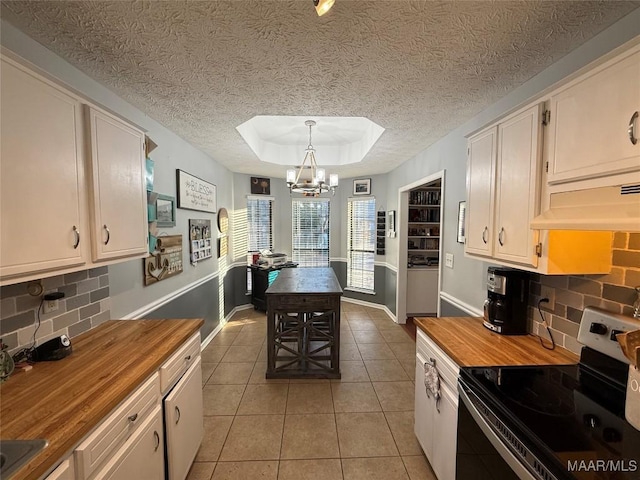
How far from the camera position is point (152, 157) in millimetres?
2438

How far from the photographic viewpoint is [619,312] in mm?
1222

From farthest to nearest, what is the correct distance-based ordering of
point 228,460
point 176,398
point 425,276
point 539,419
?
point 425,276
point 228,460
point 176,398
point 539,419

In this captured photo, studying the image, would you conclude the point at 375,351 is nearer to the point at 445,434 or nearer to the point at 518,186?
the point at 445,434

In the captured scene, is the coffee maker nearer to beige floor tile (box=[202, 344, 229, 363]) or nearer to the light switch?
the light switch

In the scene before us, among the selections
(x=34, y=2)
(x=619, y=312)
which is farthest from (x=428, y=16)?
(x=34, y=2)

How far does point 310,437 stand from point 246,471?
492mm

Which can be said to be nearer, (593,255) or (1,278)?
(1,278)

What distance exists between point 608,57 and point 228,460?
9.27 feet

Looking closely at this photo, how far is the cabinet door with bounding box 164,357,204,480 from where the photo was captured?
1.44 metres

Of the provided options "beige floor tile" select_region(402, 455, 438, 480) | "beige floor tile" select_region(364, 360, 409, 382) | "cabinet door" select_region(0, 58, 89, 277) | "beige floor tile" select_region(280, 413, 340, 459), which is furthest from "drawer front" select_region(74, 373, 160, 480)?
"beige floor tile" select_region(364, 360, 409, 382)

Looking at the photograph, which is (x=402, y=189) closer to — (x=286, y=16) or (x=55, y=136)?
(x=286, y=16)

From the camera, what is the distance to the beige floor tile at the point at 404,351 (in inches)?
128

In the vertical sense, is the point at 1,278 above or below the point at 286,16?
below

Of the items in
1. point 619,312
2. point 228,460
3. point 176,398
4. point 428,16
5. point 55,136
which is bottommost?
point 228,460
